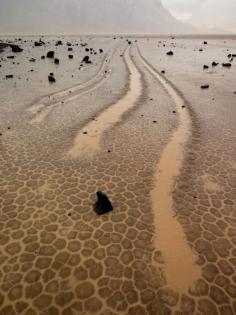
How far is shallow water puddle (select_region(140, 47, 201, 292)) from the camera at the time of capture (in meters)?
5.64

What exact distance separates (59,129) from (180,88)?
10420 mm

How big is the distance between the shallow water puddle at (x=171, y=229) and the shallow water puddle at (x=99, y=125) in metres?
2.80

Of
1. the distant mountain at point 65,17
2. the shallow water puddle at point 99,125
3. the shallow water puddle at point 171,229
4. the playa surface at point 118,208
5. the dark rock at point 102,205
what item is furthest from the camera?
the distant mountain at point 65,17

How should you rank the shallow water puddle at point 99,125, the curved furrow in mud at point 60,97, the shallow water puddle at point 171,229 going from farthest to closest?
the curved furrow in mud at point 60,97 → the shallow water puddle at point 99,125 → the shallow water puddle at point 171,229

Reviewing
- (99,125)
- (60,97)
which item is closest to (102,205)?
(99,125)

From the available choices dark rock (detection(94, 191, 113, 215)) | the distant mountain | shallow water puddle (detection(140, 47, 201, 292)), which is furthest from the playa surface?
the distant mountain

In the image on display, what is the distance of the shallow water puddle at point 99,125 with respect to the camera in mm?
10734

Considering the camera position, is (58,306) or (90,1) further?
(90,1)

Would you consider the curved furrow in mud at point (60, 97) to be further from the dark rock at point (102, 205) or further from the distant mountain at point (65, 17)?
the distant mountain at point (65, 17)

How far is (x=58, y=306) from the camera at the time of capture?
5039 mm

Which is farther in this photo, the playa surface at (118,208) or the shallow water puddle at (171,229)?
the shallow water puddle at (171,229)

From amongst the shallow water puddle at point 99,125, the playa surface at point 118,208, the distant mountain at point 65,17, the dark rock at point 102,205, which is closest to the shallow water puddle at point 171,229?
the playa surface at point 118,208

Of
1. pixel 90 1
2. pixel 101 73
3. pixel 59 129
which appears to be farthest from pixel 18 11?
pixel 59 129

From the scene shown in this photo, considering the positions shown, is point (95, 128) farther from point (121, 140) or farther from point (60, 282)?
point (60, 282)
